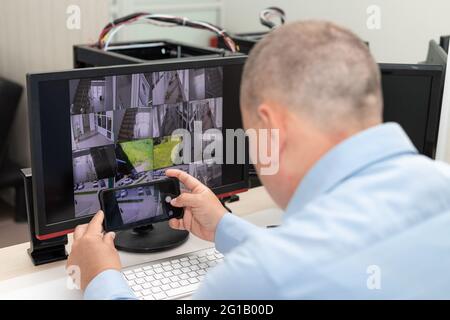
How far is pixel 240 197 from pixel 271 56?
922 millimetres

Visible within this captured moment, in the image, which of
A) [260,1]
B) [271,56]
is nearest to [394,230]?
[271,56]

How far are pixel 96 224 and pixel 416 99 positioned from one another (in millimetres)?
869

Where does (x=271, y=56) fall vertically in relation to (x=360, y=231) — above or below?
above

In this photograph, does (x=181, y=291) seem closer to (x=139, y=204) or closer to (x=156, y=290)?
(x=156, y=290)

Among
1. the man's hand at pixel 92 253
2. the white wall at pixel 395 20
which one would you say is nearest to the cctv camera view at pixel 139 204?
the man's hand at pixel 92 253

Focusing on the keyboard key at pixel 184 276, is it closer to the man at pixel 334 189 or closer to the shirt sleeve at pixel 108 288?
the shirt sleeve at pixel 108 288

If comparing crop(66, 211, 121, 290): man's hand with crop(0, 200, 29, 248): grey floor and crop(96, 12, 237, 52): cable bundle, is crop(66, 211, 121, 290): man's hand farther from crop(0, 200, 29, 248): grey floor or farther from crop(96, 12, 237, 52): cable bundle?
crop(0, 200, 29, 248): grey floor

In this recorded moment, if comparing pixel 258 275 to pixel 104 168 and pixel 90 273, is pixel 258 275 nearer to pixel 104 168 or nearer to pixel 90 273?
pixel 90 273

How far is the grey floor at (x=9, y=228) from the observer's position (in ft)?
8.17

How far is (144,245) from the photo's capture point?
1.37 meters

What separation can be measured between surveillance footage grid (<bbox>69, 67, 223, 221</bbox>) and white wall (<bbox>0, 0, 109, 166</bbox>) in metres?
1.08

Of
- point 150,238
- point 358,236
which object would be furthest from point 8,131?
point 358,236

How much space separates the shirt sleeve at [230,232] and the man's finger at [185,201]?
0.10 meters
